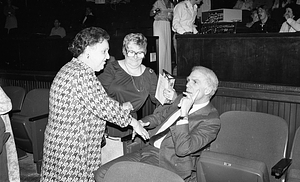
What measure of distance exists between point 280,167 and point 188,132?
0.64 meters

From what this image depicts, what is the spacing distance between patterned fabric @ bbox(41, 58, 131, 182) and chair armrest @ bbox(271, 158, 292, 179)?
1020 mm

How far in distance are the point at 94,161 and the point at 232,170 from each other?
3.14 ft

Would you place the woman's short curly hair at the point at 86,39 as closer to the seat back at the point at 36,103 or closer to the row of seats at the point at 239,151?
the row of seats at the point at 239,151

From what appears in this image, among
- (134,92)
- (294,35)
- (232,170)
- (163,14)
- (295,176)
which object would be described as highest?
(163,14)

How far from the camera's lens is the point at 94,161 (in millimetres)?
2330

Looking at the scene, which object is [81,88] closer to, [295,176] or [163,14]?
[295,176]

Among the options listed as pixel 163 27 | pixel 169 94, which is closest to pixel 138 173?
pixel 169 94

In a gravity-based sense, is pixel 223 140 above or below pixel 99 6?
below

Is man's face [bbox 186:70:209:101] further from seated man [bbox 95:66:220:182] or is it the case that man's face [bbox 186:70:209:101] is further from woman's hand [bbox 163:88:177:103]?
woman's hand [bbox 163:88:177:103]

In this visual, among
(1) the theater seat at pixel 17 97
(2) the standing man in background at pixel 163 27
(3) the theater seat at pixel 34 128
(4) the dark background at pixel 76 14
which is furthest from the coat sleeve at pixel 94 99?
(4) the dark background at pixel 76 14

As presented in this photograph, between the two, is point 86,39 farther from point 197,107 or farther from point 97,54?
point 197,107

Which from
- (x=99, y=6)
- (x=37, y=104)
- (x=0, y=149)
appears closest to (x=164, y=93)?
(x=0, y=149)

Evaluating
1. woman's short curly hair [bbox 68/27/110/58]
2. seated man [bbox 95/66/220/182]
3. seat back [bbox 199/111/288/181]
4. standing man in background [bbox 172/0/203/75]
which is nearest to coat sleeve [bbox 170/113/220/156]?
seated man [bbox 95/66/220/182]

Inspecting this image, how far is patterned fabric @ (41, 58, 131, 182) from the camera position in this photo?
2.08 metres
